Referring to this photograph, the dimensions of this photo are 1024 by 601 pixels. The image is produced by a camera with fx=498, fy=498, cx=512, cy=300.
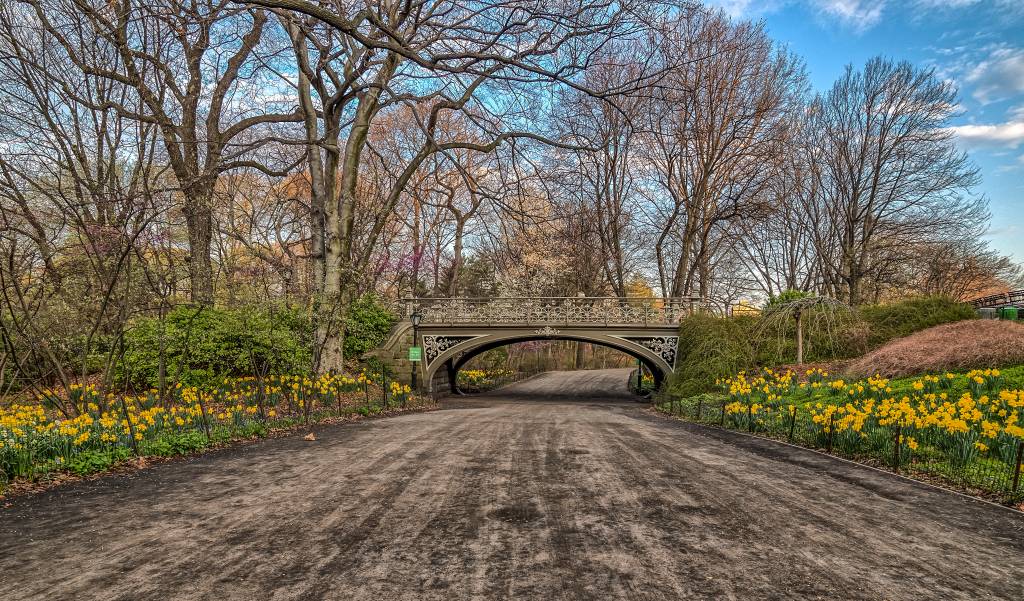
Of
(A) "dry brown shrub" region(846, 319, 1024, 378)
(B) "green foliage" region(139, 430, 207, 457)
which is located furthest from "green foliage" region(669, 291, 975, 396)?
(B) "green foliage" region(139, 430, 207, 457)

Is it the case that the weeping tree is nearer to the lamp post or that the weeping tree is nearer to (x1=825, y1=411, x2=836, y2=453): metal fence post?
(x1=825, y1=411, x2=836, y2=453): metal fence post

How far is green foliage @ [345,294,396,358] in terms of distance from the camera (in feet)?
64.5

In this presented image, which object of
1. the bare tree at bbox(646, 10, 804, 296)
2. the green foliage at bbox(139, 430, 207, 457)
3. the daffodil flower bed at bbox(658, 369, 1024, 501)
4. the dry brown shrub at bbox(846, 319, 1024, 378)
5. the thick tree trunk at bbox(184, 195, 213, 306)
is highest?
the bare tree at bbox(646, 10, 804, 296)

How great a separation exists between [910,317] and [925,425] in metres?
11.3

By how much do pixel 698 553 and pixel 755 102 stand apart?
23.3 meters

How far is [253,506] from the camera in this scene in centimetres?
486

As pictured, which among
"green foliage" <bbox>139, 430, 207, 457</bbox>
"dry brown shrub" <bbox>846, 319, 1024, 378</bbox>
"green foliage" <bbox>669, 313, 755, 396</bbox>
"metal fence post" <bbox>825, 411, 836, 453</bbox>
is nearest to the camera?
"green foliage" <bbox>139, 430, 207, 457</bbox>

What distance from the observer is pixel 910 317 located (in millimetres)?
15352

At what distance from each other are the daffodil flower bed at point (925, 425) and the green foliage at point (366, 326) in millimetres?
13938

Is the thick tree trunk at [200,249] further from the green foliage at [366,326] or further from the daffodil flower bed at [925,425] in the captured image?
the daffodil flower bed at [925,425]

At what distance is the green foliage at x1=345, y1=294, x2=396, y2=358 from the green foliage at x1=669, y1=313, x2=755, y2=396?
11.6m

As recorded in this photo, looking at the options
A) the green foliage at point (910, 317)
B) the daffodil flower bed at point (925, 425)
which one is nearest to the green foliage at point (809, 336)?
the green foliage at point (910, 317)

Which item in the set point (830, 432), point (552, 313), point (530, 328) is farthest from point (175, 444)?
point (552, 313)

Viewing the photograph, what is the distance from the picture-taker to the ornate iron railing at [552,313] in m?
19.8
